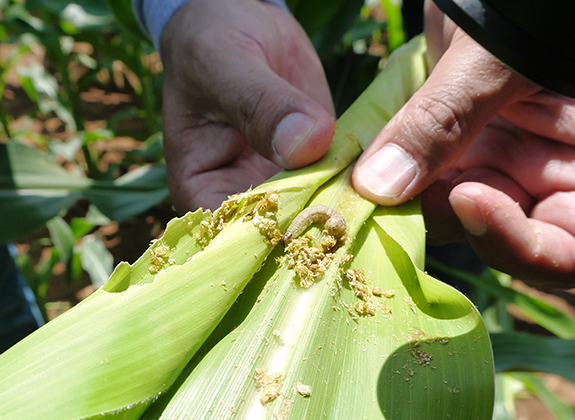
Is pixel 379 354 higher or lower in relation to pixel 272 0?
lower

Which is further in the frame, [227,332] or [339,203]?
[339,203]

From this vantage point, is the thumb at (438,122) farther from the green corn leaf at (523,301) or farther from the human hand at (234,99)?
the green corn leaf at (523,301)

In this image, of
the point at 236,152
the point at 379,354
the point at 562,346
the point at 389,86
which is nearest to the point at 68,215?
the point at 236,152

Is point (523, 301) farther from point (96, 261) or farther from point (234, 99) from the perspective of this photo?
point (96, 261)

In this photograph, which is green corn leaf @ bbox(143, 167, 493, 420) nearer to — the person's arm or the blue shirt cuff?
the person's arm

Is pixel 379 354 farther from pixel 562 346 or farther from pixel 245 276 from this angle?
pixel 562 346

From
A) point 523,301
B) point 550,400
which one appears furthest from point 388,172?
point 550,400

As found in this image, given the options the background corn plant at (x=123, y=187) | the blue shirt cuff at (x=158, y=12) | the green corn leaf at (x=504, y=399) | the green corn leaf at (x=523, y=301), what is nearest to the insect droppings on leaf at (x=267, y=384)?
the background corn plant at (x=123, y=187)
